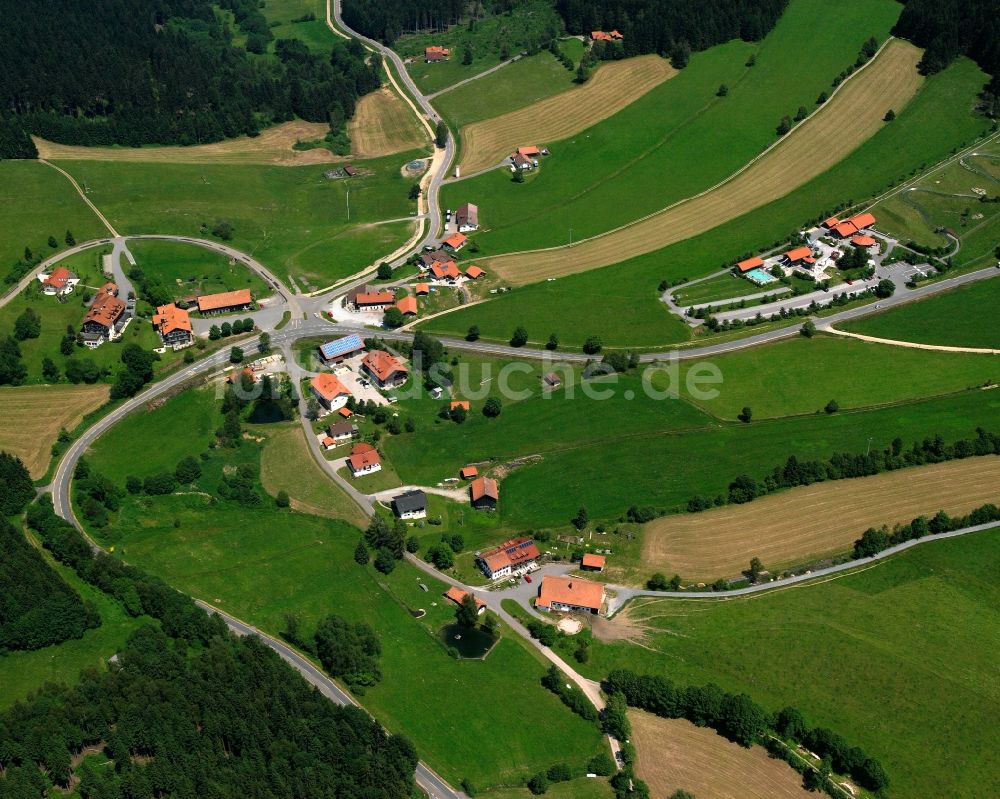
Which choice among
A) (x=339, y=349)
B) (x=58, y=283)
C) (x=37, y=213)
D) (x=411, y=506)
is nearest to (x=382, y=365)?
(x=339, y=349)

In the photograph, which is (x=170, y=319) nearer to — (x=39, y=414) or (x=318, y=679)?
(x=39, y=414)

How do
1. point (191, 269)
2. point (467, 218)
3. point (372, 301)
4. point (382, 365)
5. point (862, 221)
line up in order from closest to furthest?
1. point (382, 365)
2. point (372, 301)
3. point (191, 269)
4. point (862, 221)
5. point (467, 218)

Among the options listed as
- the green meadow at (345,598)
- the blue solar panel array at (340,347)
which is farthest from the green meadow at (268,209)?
the green meadow at (345,598)

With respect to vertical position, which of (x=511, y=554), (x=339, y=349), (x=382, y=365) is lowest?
(x=511, y=554)

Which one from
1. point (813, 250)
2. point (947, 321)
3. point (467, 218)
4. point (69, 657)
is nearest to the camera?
point (69, 657)

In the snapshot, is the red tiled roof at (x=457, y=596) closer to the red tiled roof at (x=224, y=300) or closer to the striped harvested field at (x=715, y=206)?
the red tiled roof at (x=224, y=300)

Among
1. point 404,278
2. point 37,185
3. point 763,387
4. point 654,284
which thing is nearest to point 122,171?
point 37,185
